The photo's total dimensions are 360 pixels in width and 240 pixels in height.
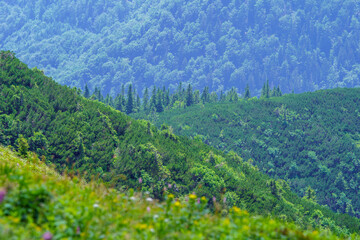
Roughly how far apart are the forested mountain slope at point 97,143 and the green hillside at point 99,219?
701 inches

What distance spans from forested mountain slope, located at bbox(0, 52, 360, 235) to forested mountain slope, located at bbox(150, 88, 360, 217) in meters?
99.5

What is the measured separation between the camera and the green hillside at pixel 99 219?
8.66 m

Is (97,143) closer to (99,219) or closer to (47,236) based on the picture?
(99,219)

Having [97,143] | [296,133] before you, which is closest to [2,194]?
[97,143]

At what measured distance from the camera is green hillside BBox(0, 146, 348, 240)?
8664 mm

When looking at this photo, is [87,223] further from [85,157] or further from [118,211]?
[85,157]

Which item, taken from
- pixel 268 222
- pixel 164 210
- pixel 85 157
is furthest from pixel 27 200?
pixel 85 157

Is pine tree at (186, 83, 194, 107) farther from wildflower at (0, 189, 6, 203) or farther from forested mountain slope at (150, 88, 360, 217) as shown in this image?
wildflower at (0, 189, 6, 203)

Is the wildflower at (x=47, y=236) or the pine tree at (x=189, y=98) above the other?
the pine tree at (x=189, y=98)

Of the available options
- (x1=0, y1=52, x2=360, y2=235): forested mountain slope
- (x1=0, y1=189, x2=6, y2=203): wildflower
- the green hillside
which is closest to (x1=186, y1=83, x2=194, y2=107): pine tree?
(x1=0, y1=52, x2=360, y2=235): forested mountain slope

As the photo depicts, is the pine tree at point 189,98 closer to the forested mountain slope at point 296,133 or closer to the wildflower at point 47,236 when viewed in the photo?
the forested mountain slope at point 296,133

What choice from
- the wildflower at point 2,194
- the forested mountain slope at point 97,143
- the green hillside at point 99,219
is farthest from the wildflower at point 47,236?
the forested mountain slope at point 97,143

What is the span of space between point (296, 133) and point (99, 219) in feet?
540

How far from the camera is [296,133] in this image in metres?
168
